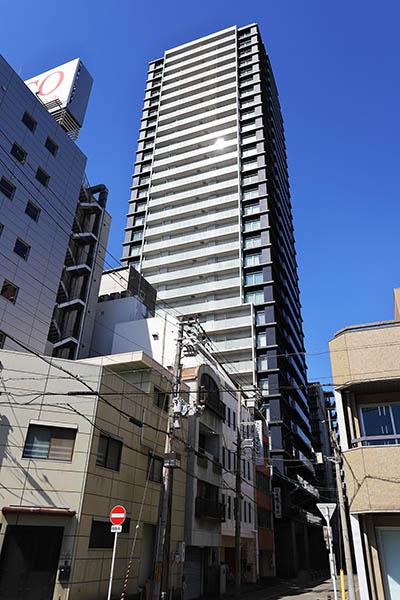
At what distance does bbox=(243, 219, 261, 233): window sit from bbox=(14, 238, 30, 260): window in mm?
42341

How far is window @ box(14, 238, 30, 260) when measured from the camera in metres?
32.7

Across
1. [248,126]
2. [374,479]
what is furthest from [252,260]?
[374,479]

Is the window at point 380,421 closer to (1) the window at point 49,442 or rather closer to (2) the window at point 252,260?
(1) the window at point 49,442

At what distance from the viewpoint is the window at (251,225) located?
6906cm

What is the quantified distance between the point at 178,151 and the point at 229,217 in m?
21.5

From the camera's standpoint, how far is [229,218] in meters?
71.8

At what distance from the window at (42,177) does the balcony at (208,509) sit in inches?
1132

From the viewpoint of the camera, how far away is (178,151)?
8325 centimetres

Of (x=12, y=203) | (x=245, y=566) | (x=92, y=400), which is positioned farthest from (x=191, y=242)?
(x=92, y=400)

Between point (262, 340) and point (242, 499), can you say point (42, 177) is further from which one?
point (262, 340)

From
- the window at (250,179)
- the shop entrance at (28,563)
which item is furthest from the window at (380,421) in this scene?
the window at (250,179)

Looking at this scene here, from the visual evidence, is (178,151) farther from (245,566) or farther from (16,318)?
(245,566)

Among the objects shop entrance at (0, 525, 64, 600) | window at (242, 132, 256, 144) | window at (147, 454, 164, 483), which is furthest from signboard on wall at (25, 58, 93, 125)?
shop entrance at (0, 525, 64, 600)

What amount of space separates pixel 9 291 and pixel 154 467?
16.9 m
